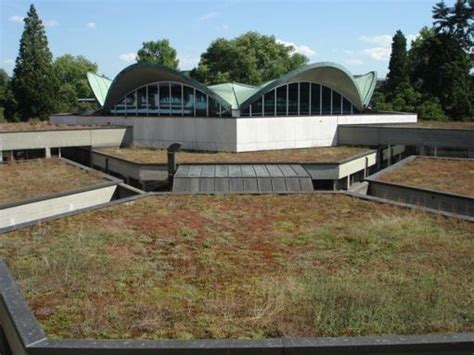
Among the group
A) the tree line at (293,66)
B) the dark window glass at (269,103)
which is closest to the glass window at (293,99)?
the dark window glass at (269,103)

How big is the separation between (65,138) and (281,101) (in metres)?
11.8

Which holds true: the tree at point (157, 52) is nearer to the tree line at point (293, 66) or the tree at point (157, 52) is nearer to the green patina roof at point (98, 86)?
the tree line at point (293, 66)

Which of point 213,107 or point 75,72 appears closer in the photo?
point 213,107

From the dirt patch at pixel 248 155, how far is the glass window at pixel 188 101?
316 centimetres

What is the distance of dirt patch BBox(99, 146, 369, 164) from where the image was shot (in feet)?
68.2

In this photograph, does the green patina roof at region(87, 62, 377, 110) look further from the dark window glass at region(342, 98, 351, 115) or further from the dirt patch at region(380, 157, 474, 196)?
the dirt patch at region(380, 157, 474, 196)

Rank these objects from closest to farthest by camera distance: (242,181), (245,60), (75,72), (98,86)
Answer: (242,181), (98,86), (245,60), (75,72)

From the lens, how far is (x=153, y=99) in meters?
28.6

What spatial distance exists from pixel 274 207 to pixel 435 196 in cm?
515

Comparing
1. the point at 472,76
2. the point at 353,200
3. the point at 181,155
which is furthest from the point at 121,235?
the point at 472,76

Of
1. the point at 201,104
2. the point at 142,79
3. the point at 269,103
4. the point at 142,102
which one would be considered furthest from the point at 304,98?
the point at 142,102

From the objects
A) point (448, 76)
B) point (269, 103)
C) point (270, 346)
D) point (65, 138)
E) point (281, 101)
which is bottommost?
point (270, 346)

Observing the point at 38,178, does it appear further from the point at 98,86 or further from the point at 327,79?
the point at 98,86

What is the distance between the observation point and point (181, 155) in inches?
909
